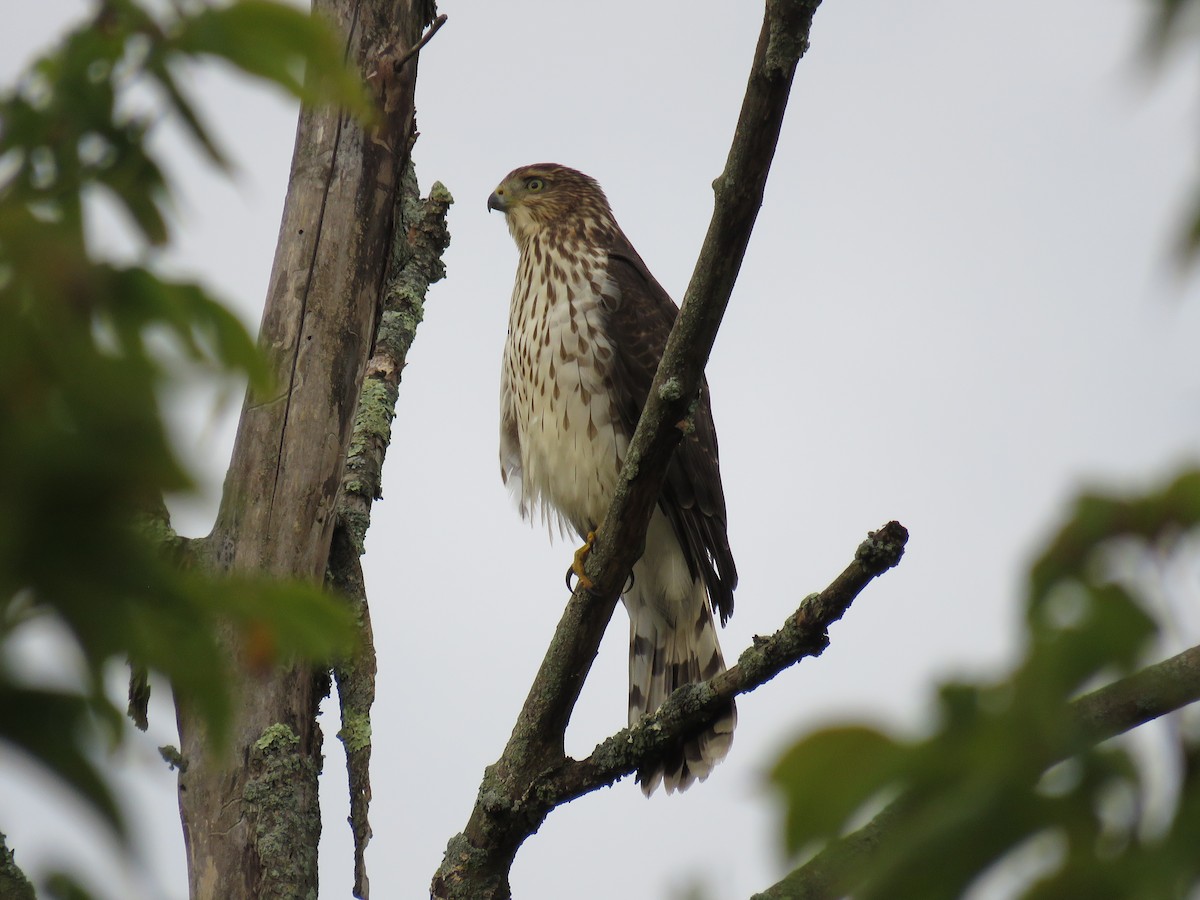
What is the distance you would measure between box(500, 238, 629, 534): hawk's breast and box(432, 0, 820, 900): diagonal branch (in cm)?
167

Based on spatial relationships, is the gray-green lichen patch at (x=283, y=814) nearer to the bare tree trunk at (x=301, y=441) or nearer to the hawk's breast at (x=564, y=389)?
the bare tree trunk at (x=301, y=441)

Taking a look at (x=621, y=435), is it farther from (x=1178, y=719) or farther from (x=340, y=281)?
(x=1178, y=719)

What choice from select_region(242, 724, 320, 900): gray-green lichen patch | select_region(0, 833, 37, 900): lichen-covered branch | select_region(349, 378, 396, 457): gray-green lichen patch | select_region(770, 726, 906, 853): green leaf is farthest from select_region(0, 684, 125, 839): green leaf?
select_region(349, 378, 396, 457): gray-green lichen patch

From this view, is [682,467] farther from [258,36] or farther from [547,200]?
[258,36]

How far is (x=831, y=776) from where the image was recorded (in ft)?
2.81

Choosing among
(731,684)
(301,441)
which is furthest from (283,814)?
(731,684)

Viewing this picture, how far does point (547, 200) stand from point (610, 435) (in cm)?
149

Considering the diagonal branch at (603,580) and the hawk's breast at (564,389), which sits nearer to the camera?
the diagonal branch at (603,580)

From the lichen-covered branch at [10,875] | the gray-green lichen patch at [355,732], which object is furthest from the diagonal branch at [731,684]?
the lichen-covered branch at [10,875]

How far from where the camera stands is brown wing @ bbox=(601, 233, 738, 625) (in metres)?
5.21

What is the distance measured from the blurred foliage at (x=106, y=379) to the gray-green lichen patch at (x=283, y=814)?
7.79 ft

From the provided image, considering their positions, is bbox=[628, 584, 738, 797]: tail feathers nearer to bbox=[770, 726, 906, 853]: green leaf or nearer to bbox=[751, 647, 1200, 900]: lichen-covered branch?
bbox=[751, 647, 1200, 900]: lichen-covered branch

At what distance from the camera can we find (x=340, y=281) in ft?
12.5

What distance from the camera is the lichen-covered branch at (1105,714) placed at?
945mm
